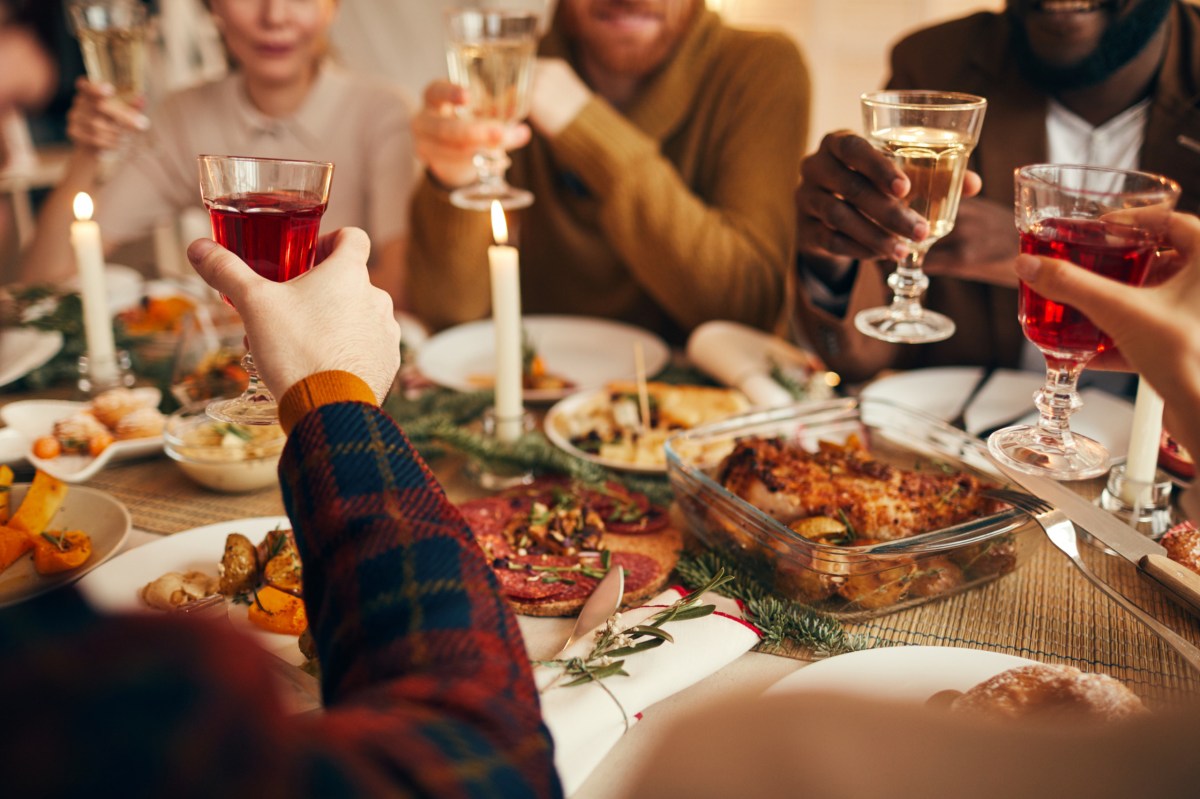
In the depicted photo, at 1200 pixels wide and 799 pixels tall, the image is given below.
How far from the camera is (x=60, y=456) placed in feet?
4.97

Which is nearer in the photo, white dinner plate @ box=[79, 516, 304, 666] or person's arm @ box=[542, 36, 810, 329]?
white dinner plate @ box=[79, 516, 304, 666]

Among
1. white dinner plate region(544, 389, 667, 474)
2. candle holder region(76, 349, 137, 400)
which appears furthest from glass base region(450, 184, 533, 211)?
candle holder region(76, 349, 137, 400)

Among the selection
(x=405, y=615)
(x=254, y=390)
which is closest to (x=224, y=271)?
(x=254, y=390)

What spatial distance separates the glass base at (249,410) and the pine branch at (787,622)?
55 centimetres

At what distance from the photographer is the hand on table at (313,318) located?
0.85 m

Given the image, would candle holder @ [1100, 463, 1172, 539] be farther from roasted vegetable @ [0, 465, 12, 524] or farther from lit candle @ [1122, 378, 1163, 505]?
roasted vegetable @ [0, 465, 12, 524]

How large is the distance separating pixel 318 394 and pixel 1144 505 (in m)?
1.09

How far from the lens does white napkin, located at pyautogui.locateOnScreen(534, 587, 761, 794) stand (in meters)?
0.87

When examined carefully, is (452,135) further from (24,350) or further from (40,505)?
(40,505)

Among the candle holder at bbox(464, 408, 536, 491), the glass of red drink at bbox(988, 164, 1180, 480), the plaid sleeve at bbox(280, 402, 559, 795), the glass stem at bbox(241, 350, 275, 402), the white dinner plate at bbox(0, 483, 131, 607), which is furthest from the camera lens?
the candle holder at bbox(464, 408, 536, 491)

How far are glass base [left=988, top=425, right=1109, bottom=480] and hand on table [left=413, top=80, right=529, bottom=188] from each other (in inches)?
48.7

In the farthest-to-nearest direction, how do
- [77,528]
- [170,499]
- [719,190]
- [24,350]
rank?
[719,190]
[24,350]
[170,499]
[77,528]

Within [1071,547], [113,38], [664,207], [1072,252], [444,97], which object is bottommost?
[1071,547]

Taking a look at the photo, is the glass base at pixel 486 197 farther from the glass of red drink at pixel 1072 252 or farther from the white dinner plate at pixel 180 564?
the glass of red drink at pixel 1072 252
